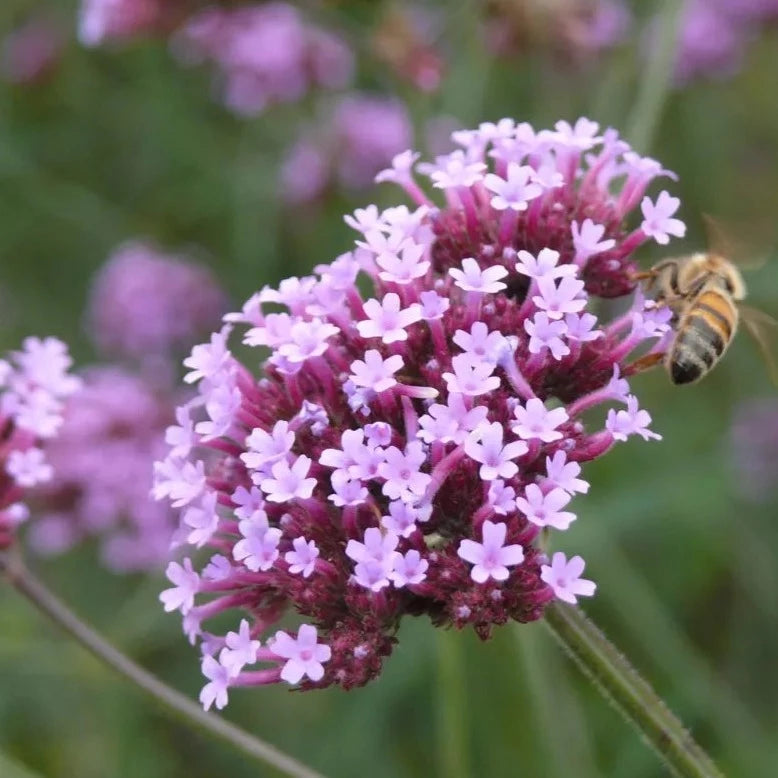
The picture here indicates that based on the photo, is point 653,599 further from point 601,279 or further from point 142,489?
point 601,279

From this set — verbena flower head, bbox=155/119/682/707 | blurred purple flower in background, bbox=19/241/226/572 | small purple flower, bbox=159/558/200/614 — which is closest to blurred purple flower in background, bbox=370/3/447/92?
verbena flower head, bbox=155/119/682/707

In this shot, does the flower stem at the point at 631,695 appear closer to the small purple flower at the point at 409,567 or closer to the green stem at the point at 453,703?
the small purple flower at the point at 409,567

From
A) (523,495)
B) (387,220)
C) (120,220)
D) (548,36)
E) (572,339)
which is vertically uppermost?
(120,220)

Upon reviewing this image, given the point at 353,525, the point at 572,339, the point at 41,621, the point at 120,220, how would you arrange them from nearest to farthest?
the point at 353,525
the point at 572,339
the point at 41,621
the point at 120,220

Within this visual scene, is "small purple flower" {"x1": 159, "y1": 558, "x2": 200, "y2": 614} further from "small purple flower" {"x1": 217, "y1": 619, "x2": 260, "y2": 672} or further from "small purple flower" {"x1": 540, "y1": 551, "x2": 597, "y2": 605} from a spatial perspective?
"small purple flower" {"x1": 540, "y1": 551, "x2": 597, "y2": 605}

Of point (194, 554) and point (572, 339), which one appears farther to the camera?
point (194, 554)

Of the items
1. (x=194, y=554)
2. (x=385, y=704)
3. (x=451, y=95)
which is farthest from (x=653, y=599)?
(x=451, y=95)

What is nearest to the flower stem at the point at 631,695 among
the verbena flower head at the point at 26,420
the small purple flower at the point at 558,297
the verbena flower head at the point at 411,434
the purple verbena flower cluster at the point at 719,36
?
the verbena flower head at the point at 411,434
